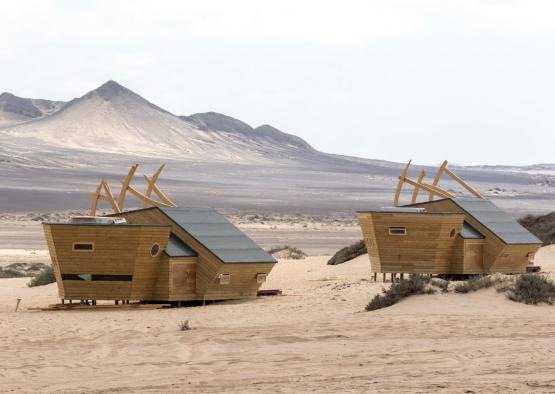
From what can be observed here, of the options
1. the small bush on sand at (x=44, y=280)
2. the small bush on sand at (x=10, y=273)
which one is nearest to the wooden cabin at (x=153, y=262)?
the small bush on sand at (x=44, y=280)

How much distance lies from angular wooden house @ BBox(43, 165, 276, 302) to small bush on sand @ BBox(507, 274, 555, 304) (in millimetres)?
6628

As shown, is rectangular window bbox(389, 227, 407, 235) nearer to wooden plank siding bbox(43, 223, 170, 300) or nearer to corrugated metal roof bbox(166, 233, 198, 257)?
corrugated metal roof bbox(166, 233, 198, 257)

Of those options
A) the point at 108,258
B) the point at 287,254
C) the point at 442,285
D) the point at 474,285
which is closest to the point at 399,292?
the point at 442,285

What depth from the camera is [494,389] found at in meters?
12.7

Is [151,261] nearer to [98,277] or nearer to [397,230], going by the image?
[98,277]

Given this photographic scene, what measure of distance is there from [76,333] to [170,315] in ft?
11.7

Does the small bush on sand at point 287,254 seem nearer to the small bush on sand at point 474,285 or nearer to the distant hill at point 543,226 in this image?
the distant hill at point 543,226

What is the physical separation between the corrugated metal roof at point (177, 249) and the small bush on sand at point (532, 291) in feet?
24.2

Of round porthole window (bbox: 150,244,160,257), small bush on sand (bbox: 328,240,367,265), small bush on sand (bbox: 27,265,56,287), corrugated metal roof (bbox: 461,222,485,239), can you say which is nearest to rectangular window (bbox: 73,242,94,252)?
round porthole window (bbox: 150,244,160,257)

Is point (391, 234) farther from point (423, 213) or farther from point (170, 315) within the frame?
point (170, 315)

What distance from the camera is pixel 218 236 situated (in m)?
25.9

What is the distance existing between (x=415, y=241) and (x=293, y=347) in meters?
13.0

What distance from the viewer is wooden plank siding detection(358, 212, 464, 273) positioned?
29.0 meters

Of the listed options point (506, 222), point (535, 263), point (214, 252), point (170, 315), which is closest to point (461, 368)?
point (170, 315)
